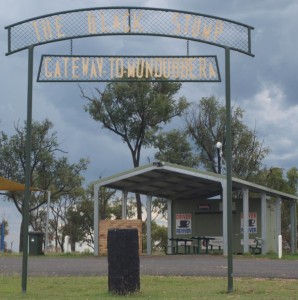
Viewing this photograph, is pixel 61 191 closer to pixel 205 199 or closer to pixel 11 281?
pixel 205 199

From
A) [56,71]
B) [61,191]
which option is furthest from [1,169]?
[56,71]

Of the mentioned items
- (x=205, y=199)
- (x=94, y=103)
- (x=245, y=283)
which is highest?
(x=94, y=103)

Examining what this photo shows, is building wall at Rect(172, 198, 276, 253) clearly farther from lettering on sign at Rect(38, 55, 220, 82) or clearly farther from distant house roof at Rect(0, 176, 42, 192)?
lettering on sign at Rect(38, 55, 220, 82)

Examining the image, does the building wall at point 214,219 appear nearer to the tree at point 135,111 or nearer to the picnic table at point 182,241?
the picnic table at point 182,241

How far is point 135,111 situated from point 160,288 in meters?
32.4

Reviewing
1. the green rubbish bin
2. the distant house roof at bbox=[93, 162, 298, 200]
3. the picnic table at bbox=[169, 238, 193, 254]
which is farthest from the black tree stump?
the picnic table at bbox=[169, 238, 193, 254]

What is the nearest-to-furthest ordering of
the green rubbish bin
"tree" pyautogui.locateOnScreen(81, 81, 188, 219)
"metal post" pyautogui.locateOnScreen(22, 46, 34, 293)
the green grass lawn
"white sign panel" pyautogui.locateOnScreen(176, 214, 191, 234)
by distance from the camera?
1. the green grass lawn
2. "metal post" pyautogui.locateOnScreen(22, 46, 34, 293)
3. the green rubbish bin
4. "white sign panel" pyautogui.locateOnScreen(176, 214, 191, 234)
5. "tree" pyautogui.locateOnScreen(81, 81, 188, 219)

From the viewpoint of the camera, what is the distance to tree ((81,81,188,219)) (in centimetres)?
4550

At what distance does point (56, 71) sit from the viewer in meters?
14.2

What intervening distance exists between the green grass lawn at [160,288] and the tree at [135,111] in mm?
29106

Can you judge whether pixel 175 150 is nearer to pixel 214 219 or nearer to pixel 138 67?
pixel 214 219

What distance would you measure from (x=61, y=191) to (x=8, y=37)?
111 feet

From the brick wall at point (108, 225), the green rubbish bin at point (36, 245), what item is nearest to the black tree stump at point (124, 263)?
the brick wall at point (108, 225)

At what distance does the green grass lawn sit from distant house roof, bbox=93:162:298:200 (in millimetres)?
12254
